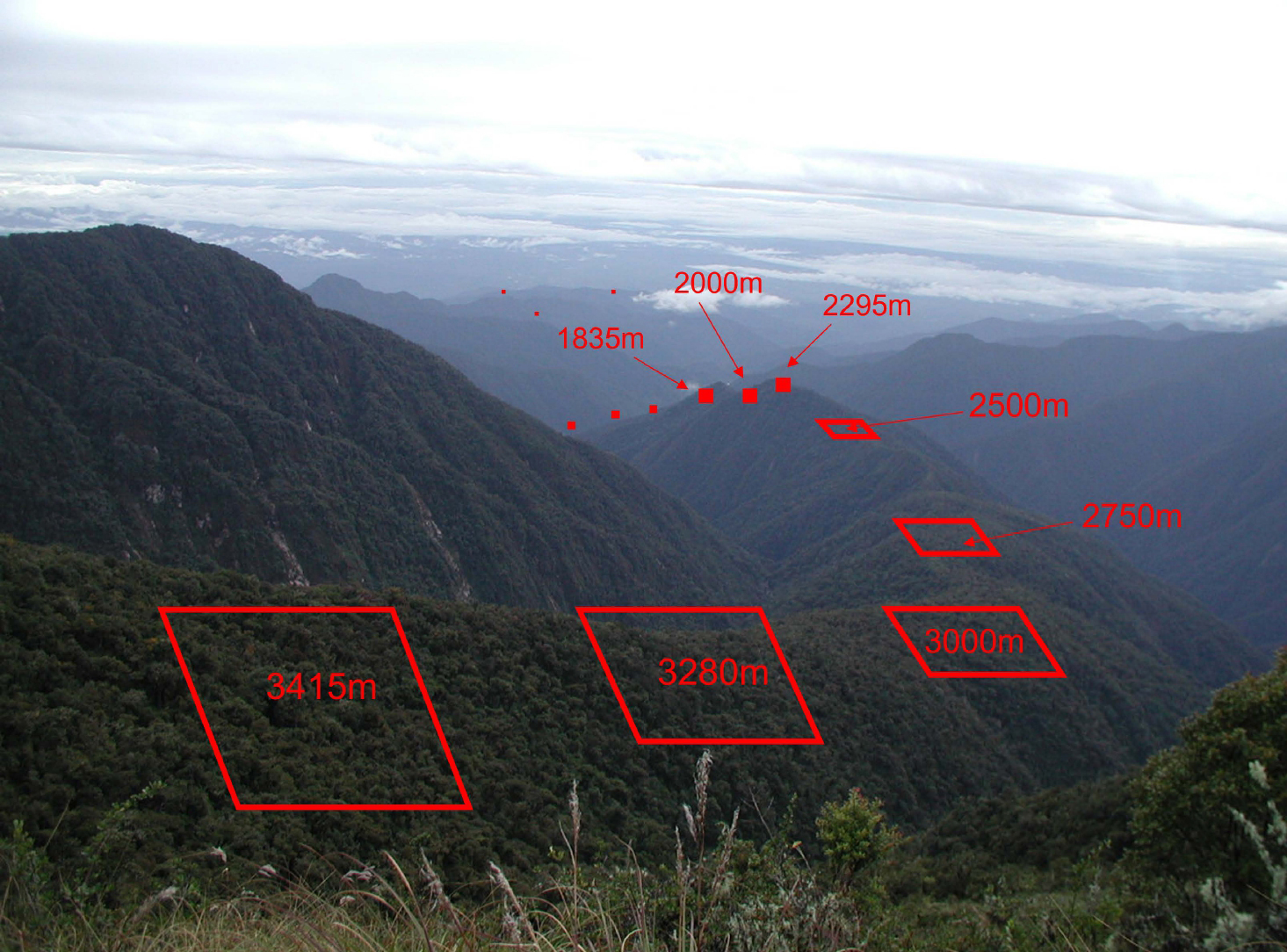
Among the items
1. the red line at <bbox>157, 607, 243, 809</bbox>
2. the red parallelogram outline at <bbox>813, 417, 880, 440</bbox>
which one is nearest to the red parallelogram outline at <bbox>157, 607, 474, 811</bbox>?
the red line at <bbox>157, 607, 243, 809</bbox>

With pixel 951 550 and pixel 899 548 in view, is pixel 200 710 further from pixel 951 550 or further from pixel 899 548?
pixel 951 550

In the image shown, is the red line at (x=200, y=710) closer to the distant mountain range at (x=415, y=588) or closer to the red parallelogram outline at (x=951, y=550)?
the distant mountain range at (x=415, y=588)

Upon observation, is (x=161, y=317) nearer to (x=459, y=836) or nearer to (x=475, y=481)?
(x=475, y=481)

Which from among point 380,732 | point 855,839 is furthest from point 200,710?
point 855,839

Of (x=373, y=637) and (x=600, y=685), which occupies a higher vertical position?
(x=373, y=637)

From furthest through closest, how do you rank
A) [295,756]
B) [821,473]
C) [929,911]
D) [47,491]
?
[821,473] → [47,491] → [295,756] → [929,911]

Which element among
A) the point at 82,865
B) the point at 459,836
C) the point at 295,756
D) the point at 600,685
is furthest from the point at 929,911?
the point at 600,685
